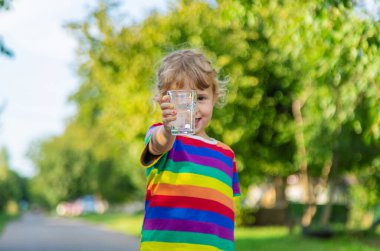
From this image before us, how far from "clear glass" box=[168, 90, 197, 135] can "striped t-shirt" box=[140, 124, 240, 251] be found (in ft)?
0.83

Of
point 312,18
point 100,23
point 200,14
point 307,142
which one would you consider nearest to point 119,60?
point 100,23

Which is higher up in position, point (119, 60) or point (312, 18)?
point (119, 60)

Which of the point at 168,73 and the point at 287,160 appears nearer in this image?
the point at 168,73

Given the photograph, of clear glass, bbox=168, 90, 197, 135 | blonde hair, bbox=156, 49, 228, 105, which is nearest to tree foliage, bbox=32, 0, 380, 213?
blonde hair, bbox=156, 49, 228, 105

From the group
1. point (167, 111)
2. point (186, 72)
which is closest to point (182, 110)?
point (167, 111)

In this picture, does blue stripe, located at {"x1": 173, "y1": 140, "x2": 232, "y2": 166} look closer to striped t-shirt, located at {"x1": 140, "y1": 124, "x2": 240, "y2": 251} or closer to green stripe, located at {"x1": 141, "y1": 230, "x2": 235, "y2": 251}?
striped t-shirt, located at {"x1": 140, "y1": 124, "x2": 240, "y2": 251}

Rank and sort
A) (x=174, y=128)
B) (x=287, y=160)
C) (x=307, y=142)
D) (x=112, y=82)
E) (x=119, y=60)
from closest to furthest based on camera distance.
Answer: (x=174, y=128) < (x=307, y=142) < (x=119, y=60) < (x=112, y=82) < (x=287, y=160)

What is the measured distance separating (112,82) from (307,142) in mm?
5563

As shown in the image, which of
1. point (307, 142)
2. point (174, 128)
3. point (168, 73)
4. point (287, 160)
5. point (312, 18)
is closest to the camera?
point (174, 128)

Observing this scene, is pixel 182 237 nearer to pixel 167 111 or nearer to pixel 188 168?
pixel 188 168

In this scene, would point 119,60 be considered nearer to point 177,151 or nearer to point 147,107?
point 147,107

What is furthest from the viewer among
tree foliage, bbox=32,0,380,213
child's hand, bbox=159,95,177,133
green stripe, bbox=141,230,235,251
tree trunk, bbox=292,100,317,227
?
tree trunk, bbox=292,100,317,227

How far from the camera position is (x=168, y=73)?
273 centimetres

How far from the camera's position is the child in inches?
107
